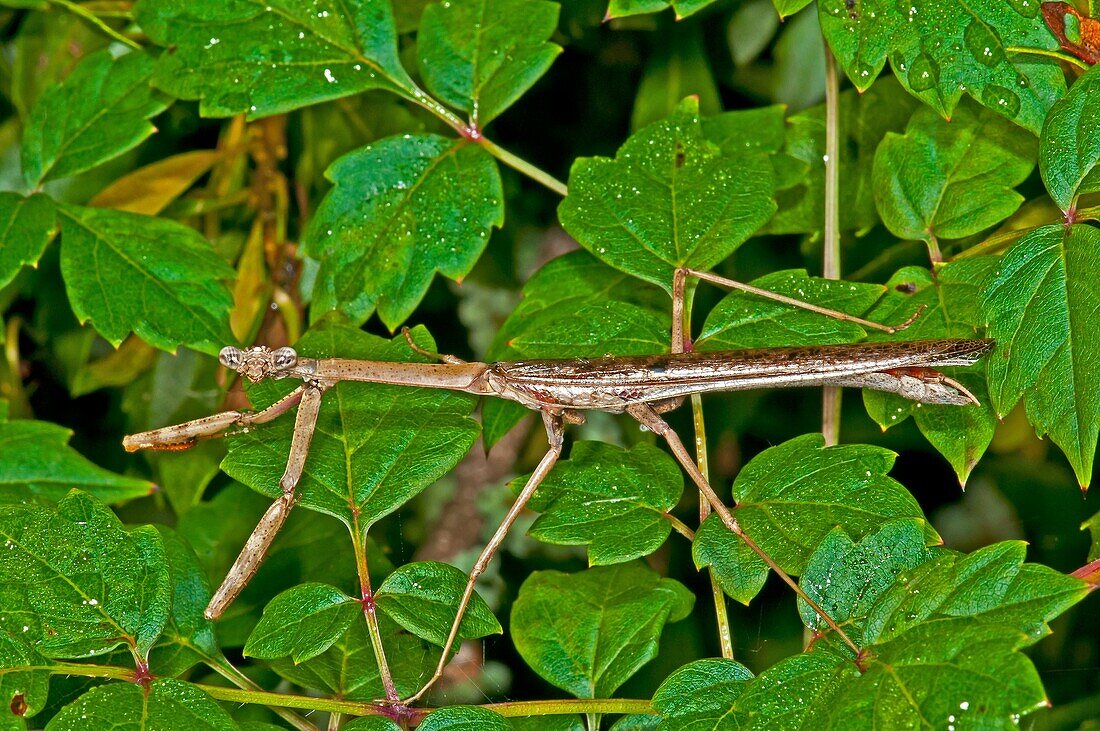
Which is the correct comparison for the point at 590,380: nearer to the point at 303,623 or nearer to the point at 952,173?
the point at 303,623

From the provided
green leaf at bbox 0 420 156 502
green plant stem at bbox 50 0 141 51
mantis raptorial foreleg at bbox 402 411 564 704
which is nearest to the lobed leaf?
mantis raptorial foreleg at bbox 402 411 564 704

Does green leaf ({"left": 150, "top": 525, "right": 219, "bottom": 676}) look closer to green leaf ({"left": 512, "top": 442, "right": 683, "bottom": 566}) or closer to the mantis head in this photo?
the mantis head

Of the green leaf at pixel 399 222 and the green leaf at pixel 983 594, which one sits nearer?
the green leaf at pixel 983 594

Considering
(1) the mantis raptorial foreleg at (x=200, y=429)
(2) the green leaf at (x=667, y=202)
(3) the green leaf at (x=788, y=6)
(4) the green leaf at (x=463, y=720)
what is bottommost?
(4) the green leaf at (x=463, y=720)

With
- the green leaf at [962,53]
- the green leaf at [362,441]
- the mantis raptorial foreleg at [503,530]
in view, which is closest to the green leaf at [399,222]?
the green leaf at [362,441]

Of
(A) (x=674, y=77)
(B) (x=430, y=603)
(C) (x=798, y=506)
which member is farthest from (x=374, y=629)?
(A) (x=674, y=77)

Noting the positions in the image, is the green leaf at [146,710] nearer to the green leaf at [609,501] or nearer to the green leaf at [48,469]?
the green leaf at [609,501]
